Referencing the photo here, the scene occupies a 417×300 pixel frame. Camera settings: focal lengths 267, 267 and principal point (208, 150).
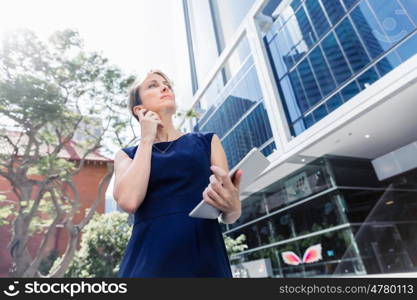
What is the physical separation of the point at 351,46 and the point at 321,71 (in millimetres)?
1211

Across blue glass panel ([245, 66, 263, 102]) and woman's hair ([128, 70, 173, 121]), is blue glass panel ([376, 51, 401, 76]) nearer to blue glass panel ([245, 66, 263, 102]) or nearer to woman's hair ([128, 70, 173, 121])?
blue glass panel ([245, 66, 263, 102])

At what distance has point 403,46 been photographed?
6879mm

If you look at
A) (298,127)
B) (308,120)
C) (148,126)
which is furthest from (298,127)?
(148,126)

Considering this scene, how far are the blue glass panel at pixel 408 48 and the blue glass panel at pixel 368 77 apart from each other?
74 cm

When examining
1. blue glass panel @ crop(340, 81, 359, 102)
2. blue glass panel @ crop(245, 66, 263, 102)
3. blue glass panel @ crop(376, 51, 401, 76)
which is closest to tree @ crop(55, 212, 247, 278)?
blue glass panel @ crop(245, 66, 263, 102)

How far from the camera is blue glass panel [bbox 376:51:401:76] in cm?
699

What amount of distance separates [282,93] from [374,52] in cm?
358

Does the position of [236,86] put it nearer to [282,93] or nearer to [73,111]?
[282,93]

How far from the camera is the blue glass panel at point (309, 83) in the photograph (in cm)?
938

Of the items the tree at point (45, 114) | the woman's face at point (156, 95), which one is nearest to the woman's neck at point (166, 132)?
the woman's face at point (156, 95)

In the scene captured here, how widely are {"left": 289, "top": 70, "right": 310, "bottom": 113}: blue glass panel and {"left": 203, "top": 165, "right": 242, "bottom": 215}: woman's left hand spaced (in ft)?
32.1

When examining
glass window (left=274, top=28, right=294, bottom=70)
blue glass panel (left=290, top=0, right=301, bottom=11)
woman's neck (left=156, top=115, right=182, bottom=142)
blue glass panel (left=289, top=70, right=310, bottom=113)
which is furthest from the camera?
glass window (left=274, top=28, right=294, bottom=70)

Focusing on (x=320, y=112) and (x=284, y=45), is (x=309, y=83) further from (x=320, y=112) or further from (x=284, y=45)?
(x=284, y=45)

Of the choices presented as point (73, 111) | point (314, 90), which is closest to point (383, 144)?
point (314, 90)
